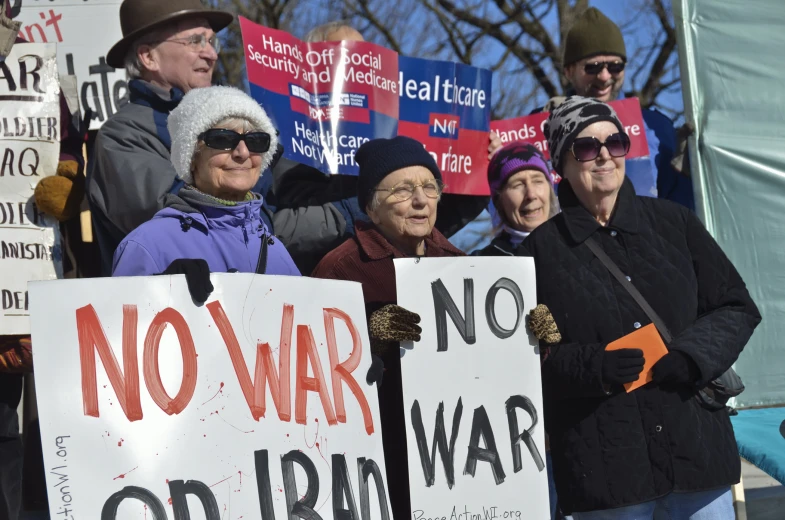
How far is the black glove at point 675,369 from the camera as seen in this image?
11.5ft

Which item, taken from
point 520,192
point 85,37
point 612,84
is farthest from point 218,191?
point 85,37

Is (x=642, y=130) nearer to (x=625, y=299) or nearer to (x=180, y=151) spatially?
(x=625, y=299)

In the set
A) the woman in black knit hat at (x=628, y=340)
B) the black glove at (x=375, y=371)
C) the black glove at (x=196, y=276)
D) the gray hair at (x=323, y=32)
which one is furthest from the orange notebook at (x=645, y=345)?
the gray hair at (x=323, y=32)

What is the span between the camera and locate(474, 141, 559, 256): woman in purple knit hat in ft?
15.2

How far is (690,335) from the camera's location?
3.59 metres

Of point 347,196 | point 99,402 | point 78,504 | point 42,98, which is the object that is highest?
point 42,98

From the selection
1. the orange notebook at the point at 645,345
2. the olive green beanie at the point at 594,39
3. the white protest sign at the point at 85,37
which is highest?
the white protest sign at the point at 85,37

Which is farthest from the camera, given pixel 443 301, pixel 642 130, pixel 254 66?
pixel 642 130

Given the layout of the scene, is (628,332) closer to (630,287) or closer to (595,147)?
(630,287)

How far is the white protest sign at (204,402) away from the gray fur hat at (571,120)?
1.08 m

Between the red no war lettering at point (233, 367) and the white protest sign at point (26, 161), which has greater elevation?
the white protest sign at point (26, 161)

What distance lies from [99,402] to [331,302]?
76cm

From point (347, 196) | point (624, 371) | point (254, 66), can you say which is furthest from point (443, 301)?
point (254, 66)

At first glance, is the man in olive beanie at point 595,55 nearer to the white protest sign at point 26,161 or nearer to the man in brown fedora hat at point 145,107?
the man in brown fedora hat at point 145,107
